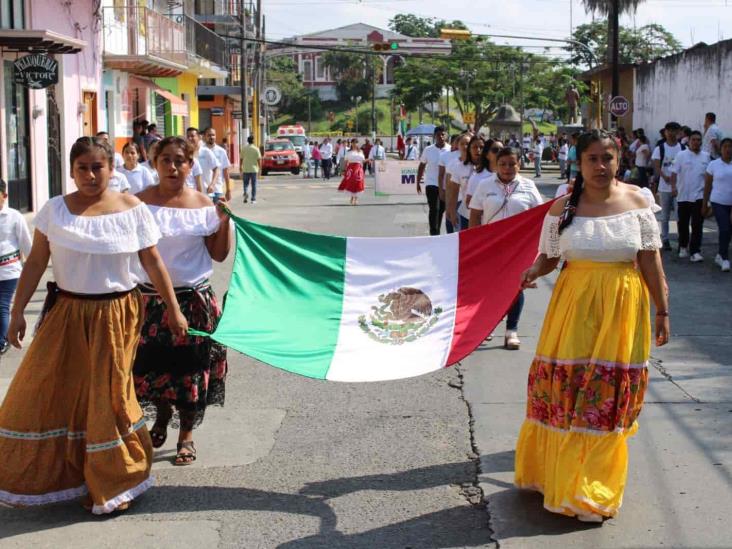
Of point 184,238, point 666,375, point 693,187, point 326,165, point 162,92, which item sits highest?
point 162,92

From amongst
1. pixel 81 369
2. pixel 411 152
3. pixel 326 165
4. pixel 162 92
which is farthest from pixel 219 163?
pixel 411 152

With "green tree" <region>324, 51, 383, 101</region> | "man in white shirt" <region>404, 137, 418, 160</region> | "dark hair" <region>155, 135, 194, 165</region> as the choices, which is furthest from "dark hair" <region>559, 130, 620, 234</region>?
"green tree" <region>324, 51, 383, 101</region>

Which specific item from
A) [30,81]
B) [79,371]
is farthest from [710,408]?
[30,81]

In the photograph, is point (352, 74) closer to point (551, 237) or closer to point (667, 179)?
point (667, 179)

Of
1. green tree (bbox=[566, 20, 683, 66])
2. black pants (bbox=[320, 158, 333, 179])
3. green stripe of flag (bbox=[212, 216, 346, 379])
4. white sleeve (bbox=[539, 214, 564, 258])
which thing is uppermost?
green tree (bbox=[566, 20, 683, 66])

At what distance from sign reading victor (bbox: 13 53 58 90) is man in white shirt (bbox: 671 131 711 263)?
36.9 feet

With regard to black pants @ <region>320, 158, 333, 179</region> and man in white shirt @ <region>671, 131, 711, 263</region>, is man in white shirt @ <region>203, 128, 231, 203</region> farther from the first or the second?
black pants @ <region>320, 158, 333, 179</region>

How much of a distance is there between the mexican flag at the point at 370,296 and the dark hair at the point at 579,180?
2.82ft

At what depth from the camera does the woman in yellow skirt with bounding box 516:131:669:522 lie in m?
5.27

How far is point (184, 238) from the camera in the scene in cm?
621

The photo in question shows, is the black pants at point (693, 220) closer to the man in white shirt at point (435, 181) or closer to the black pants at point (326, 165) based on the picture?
the man in white shirt at point (435, 181)

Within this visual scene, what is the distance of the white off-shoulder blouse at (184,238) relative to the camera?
6199mm

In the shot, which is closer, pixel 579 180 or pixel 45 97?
pixel 579 180

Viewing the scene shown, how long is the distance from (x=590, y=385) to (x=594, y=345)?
19 cm
